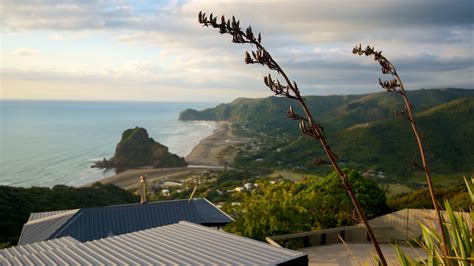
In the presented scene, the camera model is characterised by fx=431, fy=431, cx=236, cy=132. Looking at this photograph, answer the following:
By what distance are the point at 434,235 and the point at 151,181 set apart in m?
61.4

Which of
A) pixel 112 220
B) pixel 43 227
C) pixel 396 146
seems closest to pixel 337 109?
pixel 396 146

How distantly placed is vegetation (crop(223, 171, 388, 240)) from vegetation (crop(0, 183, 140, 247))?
17947 mm

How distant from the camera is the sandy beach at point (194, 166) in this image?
63.4 metres

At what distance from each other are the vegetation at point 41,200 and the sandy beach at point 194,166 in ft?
40.8

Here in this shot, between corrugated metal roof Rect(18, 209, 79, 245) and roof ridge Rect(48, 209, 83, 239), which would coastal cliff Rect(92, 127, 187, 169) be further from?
roof ridge Rect(48, 209, 83, 239)

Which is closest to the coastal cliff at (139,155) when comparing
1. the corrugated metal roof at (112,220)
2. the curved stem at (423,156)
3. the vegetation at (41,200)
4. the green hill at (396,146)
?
the green hill at (396,146)

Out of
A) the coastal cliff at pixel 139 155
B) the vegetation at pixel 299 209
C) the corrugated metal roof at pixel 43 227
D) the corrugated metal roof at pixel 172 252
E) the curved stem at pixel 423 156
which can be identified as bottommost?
the coastal cliff at pixel 139 155

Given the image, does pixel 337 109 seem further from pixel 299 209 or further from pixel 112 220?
pixel 299 209

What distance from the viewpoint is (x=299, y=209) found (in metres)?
12.9

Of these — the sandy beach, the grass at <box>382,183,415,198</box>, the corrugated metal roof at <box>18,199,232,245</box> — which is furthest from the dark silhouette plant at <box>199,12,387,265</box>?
the sandy beach

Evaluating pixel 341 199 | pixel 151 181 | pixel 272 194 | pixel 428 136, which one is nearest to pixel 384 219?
pixel 341 199

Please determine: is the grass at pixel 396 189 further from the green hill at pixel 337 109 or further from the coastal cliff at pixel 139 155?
the green hill at pixel 337 109

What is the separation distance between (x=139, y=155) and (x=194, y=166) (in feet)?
38.0

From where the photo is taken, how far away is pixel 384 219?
45.7ft
